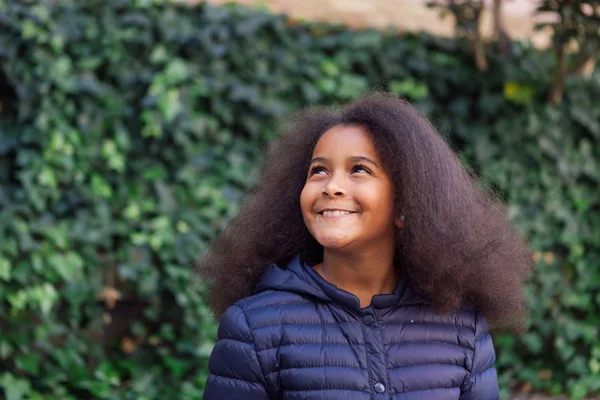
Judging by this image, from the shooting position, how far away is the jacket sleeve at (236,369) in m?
1.99

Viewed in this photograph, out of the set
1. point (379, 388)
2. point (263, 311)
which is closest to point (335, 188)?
point (263, 311)

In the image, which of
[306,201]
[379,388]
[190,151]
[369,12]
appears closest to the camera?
[379,388]

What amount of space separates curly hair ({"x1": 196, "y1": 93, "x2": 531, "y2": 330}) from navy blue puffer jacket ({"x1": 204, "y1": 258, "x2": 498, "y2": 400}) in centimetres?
9

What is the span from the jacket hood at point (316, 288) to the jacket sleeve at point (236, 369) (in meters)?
0.14

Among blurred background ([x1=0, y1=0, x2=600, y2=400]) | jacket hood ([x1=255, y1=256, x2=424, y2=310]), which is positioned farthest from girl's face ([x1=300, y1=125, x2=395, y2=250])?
blurred background ([x1=0, y1=0, x2=600, y2=400])

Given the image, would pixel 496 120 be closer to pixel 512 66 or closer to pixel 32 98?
pixel 512 66

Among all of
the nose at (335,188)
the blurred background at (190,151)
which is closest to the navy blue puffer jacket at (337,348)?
the nose at (335,188)

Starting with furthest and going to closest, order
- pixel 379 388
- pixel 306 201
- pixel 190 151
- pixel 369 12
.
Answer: pixel 369 12 → pixel 190 151 → pixel 306 201 → pixel 379 388

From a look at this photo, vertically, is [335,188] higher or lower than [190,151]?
lower

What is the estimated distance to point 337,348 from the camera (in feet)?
6.64

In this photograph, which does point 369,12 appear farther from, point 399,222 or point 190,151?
point 399,222

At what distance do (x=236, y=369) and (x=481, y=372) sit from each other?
65cm

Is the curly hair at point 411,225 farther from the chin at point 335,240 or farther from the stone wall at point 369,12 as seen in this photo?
the stone wall at point 369,12

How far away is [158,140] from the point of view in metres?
4.17
